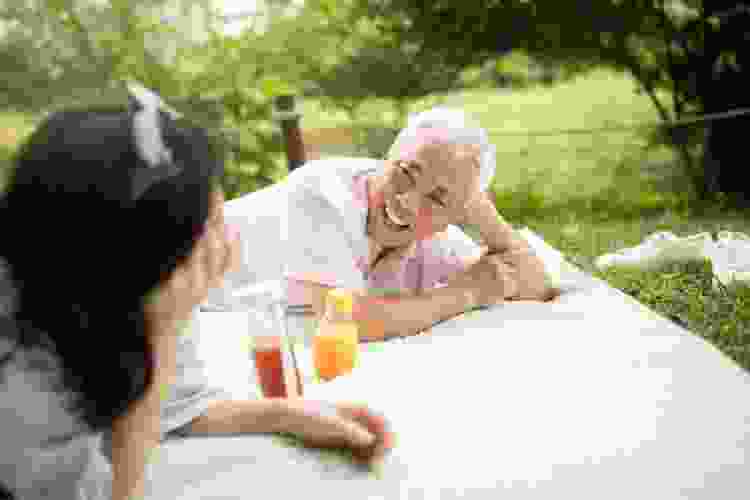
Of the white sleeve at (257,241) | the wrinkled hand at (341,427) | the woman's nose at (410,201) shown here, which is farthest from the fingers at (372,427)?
the white sleeve at (257,241)

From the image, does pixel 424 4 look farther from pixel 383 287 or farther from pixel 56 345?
pixel 56 345

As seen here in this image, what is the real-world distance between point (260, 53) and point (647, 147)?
9.58 feet

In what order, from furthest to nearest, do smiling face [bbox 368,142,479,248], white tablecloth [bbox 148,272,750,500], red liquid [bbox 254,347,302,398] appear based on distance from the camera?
1. smiling face [bbox 368,142,479,248]
2. red liquid [bbox 254,347,302,398]
3. white tablecloth [bbox 148,272,750,500]

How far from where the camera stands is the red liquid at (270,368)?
2.17 metres

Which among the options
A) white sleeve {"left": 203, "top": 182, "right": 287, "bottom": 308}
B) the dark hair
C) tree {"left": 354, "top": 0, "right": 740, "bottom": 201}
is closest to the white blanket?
white sleeve {"left": 203, "top": 182, "right": 287, "bottom": 308}

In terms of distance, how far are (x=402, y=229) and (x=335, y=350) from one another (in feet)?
1.64

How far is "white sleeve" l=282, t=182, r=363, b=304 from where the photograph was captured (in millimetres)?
2598

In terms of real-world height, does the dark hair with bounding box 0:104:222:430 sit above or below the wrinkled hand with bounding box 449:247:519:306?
above

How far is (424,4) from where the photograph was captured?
5.73 meters

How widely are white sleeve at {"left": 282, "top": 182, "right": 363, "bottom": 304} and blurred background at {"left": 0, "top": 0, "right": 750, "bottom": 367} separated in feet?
8.21

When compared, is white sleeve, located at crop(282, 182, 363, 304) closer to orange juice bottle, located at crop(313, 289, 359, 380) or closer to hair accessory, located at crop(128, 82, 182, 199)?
orange juice bottle, located at crop(313, 289, 359, 380)

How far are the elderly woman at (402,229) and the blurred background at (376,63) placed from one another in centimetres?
A: 239

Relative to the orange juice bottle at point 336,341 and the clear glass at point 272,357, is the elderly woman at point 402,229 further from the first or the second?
the clear glass at point 272,357

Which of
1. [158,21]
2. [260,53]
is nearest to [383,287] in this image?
[260,53]
